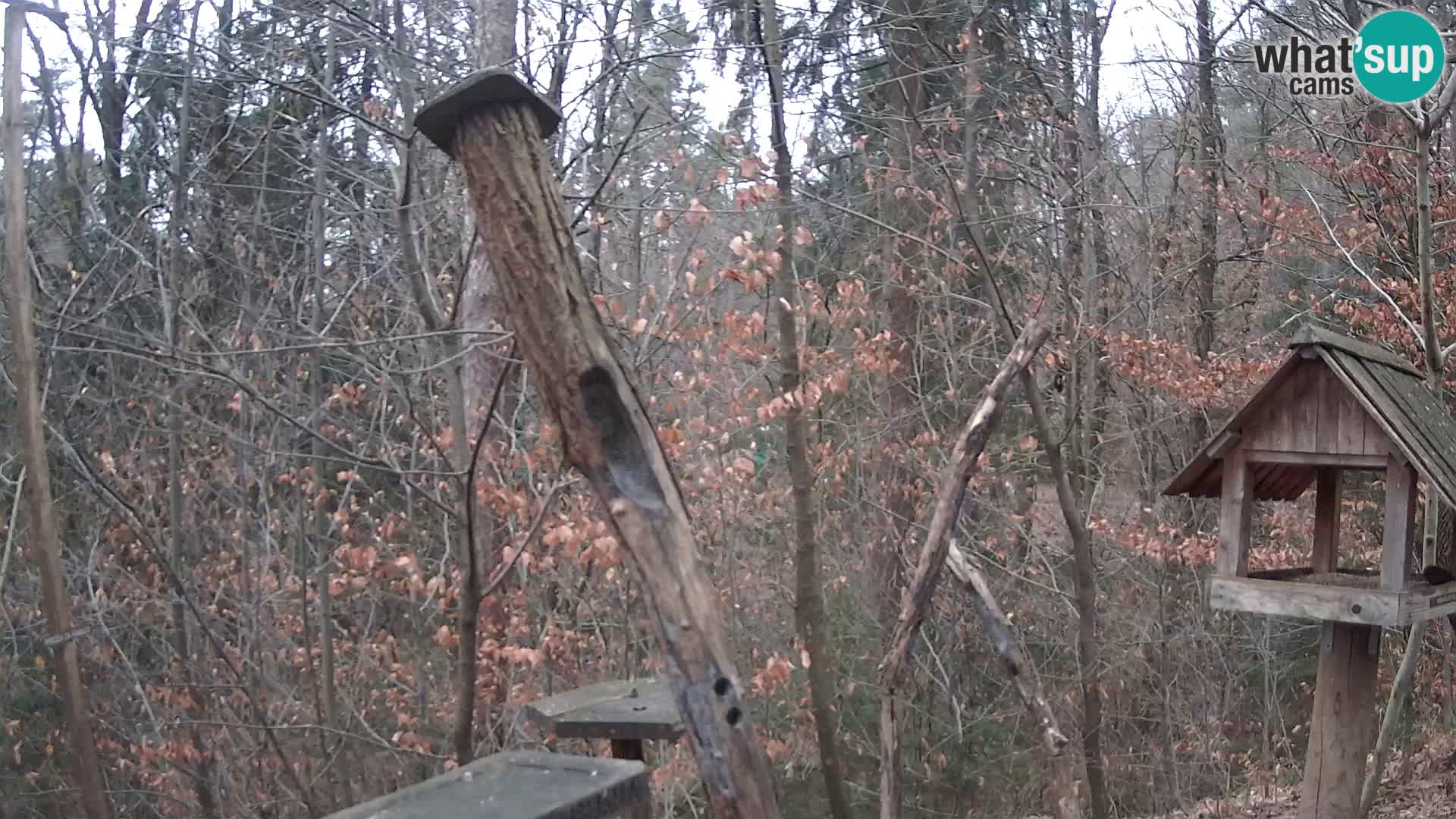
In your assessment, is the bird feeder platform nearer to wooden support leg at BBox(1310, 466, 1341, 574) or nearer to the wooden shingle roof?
the wooden shingle roof

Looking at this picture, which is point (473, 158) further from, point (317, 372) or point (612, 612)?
point (612, 612)

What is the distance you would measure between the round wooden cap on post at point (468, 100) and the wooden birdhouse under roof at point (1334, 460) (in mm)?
2873

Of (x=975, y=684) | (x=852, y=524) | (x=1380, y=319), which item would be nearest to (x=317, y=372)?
(x=852, y=524)

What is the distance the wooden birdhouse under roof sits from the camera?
160 inches

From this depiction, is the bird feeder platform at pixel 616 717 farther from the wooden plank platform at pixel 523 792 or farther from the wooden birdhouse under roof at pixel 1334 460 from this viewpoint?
the wooden birdhouse under roof at pixel 1334 460

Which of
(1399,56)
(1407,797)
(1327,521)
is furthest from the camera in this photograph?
(1407,797)

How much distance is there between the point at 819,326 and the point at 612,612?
3.31 metres

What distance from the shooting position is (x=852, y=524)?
10.4 meters

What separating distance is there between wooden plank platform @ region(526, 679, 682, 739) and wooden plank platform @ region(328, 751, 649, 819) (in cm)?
84

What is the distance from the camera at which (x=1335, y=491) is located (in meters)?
4.73

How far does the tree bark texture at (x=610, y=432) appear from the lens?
3.00 meters

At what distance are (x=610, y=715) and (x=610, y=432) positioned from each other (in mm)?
1542

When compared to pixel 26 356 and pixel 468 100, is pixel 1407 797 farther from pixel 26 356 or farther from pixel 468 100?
pixel 26 356

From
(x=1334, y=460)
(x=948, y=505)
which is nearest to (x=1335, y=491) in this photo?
(x=1334, y=460)
